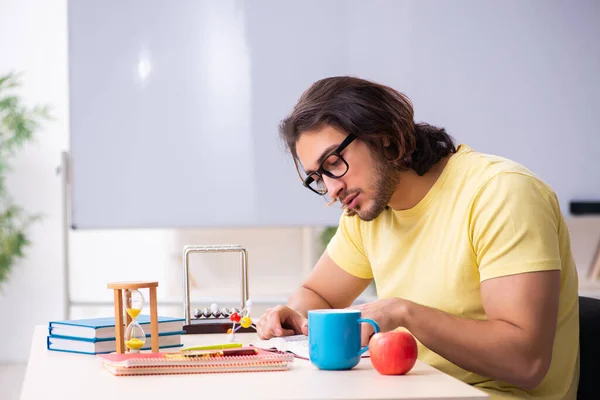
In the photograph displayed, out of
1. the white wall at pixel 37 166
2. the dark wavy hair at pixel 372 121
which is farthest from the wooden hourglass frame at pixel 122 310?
the white wall at pixel 37 166

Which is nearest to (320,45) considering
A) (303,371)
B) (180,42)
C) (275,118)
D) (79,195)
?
(275,118)

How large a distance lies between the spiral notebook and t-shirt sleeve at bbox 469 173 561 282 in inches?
17.3

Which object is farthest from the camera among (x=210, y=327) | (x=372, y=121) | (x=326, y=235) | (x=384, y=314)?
(x=326, y=235)

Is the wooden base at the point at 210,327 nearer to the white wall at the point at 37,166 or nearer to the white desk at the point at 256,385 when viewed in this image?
the white desk at the point at 256,385

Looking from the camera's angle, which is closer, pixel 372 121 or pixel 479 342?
pixel 479 342

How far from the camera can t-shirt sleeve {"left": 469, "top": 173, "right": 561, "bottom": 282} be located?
4.75 ft

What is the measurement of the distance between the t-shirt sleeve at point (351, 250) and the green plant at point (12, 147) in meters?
2.73

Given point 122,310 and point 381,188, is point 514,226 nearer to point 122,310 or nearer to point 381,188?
point 381,188

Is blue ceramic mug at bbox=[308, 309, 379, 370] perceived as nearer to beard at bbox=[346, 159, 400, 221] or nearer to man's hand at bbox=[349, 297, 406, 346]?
man's hand at bbox=[349, 297, 406, 346]

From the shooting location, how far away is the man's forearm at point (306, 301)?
1.96m

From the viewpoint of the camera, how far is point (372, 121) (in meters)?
1.71

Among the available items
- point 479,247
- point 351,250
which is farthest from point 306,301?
point 479,247

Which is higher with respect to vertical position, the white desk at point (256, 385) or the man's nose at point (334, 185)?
the man's nose at point (334, 185)

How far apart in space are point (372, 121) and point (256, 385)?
744mm
